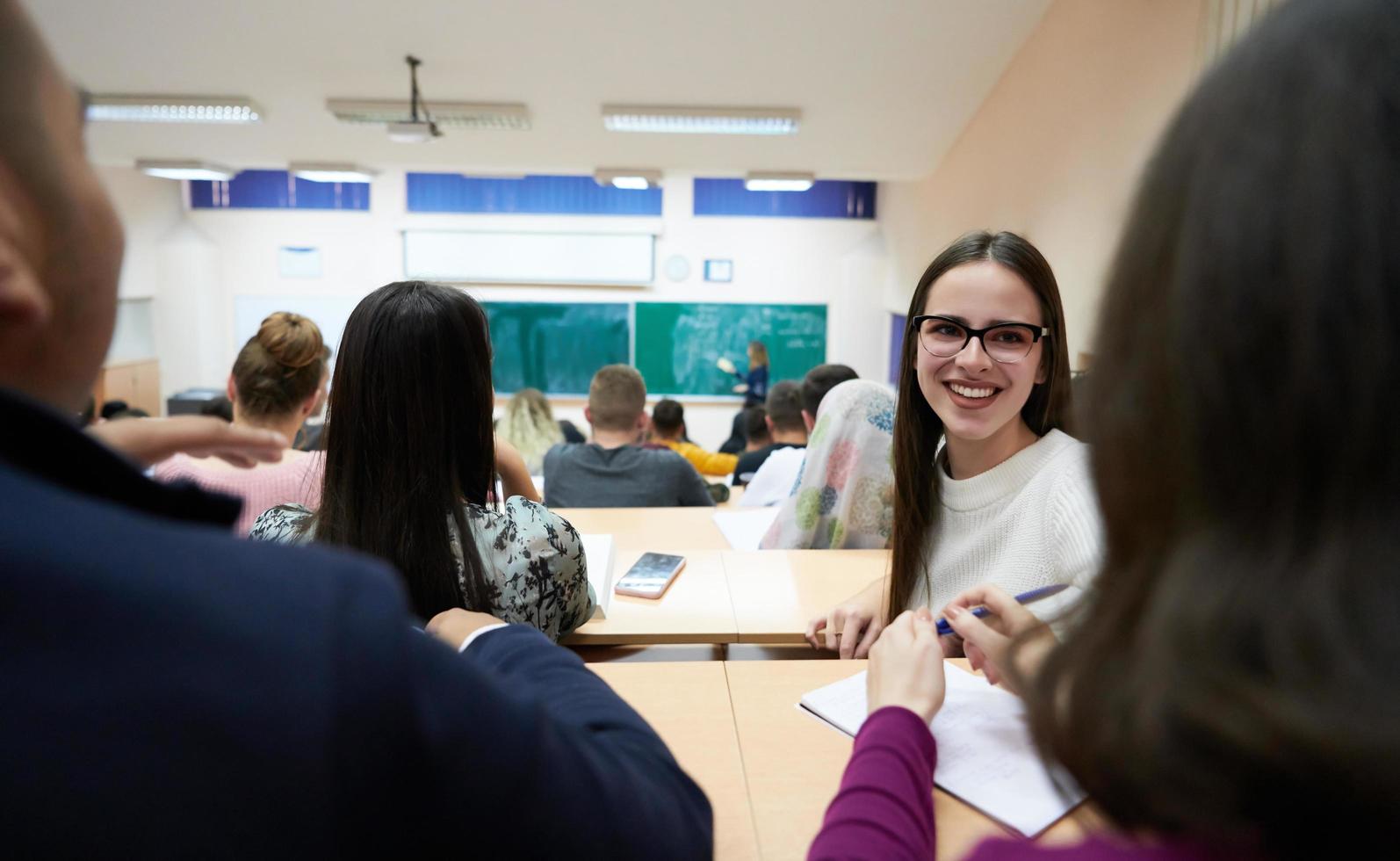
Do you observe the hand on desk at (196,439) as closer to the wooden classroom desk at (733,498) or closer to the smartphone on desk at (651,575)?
the smartphone on desk at (651,575)

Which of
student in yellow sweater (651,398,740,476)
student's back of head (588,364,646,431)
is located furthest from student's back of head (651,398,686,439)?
student's back of head (588,364,646,431)

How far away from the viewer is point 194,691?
306 millimetres

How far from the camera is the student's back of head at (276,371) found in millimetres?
2271

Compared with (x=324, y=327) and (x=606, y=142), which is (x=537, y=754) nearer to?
(x=606, y=142)

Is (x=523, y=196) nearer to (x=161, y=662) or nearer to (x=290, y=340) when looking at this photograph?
(x=290, y=340)

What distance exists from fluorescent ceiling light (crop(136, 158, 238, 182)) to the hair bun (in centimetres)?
499

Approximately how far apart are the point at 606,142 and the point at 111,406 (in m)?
3.85

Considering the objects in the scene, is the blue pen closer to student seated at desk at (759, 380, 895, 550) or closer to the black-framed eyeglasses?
the black-framed eyeglasses

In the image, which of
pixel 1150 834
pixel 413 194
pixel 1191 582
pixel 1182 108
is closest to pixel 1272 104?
pixel 1182 108

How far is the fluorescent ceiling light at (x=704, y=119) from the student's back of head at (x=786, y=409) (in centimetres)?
230

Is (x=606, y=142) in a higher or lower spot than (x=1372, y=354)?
higher

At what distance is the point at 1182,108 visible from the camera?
420mm

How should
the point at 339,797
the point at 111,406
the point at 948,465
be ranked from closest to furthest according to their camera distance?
the point at 339,797
the point at 948,465
the point at 111,406

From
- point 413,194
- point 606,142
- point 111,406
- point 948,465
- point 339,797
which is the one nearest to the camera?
point 339,797
